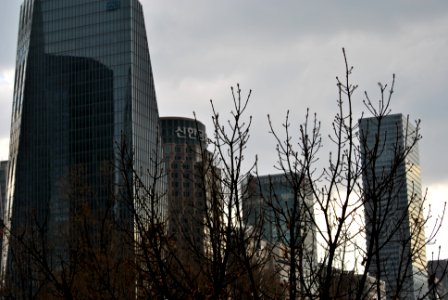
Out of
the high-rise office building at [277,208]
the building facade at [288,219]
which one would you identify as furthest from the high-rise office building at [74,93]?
the building facade at [288,219]

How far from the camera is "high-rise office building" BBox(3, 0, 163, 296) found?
561ft

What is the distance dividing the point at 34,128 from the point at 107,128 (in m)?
17.4

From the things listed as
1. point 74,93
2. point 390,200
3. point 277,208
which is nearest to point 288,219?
point 277,208

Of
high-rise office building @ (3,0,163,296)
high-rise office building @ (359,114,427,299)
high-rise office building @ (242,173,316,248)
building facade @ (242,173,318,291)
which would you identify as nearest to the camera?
high-rise office building @ (359,114,427,299)

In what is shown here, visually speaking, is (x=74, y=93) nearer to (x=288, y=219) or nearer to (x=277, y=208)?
(x=288, y=219)

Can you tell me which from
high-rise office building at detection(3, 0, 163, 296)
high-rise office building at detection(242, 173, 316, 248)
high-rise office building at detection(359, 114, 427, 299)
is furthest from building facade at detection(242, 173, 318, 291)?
high-rise office building at detection(3, 0, 163, 296)

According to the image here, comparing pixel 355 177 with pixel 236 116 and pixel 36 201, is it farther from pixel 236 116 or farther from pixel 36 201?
pixel 36 201

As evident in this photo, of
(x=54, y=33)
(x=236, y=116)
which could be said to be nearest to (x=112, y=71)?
(x=54, y=33)

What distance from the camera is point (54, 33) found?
186 meters

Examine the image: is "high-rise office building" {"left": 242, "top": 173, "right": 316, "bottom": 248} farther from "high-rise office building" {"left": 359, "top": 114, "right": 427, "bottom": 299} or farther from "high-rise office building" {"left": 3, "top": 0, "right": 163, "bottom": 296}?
"high-rise office building" {"left": 3, "top": 0, "right": 163, "bottom": 296}

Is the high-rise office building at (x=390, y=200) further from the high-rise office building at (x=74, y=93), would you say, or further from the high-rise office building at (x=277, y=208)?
the high-rise office building at (x=74, y=93)

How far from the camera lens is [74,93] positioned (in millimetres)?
179375

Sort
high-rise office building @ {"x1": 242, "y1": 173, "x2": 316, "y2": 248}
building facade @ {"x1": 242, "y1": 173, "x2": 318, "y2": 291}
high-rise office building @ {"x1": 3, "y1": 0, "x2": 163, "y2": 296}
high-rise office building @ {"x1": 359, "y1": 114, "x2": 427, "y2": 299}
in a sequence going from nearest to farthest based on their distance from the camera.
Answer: high-rise office building @ {"x1": 359, "y1": 114, "x2": 427, "y2": 299} < building facade @ {"x1": 242, "y1": 173, "x2": 318, "y2": 291} < high-rise office building @ {"x1": 242, "y1": 173, "x2": 316, "y2": 248} < high-rise office building @ {"x1": 3, "y1": 0, "x2": 163, "y2": 296}

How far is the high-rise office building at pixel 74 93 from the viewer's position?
171 metres
